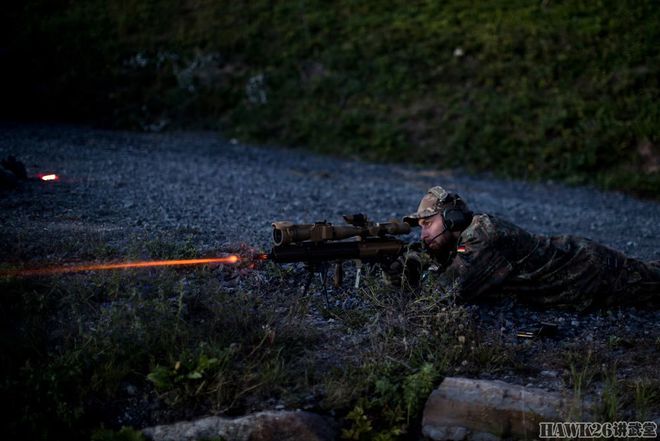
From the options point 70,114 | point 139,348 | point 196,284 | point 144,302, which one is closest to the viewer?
point 139,348

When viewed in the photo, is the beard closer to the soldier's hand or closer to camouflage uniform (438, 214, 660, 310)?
camouflage uniform (438, 214, 660, 310)

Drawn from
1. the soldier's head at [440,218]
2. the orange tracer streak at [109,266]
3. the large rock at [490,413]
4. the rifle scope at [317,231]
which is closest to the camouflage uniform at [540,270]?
the soldier's head at [440,218]

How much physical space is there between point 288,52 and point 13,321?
44.8 ft

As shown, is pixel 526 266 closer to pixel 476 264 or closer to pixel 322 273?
pixel 476 264

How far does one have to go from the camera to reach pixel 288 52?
17312mm

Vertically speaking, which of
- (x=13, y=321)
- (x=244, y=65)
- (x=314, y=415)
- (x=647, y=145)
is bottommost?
(x=314, y=415)

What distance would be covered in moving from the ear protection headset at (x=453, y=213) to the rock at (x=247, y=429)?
2169 millimetres

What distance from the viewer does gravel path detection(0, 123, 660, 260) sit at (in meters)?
7.32

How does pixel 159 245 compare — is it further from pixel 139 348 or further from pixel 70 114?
pixel 70 114

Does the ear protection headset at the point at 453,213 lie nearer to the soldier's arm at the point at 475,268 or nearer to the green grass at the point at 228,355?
the soldier's arm at the point at 475,268

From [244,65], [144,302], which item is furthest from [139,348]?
[244,65]

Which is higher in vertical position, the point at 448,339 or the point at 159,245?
the point at 159,245

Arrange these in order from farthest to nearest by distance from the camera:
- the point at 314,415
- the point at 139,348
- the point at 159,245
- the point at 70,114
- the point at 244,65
A: the point at 244,65, the point at 70,114, the point at 159,245, the point at 139,348, the point at 314,415

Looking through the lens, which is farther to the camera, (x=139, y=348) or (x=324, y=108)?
(x=324, y=108)
